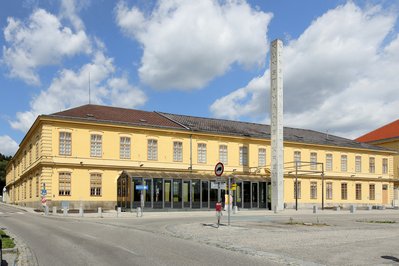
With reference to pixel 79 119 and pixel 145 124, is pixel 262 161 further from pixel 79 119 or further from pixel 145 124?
pixel 79 119

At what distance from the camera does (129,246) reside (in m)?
13.9

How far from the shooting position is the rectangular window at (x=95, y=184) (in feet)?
142

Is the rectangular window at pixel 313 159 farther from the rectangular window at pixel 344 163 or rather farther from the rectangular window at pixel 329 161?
the rectangular window at pixel 344 163

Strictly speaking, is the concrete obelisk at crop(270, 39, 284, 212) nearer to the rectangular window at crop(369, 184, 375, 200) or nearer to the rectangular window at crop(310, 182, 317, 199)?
the rectangular window at crop(310, 182, 317, 199)

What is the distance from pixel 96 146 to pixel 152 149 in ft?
19.4

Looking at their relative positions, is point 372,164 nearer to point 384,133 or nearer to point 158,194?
point 384,133

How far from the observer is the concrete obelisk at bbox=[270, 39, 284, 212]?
4744 cm

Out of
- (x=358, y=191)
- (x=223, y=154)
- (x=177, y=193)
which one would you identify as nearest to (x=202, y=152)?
(x=223, y=154)

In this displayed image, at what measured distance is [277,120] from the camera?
156 ft

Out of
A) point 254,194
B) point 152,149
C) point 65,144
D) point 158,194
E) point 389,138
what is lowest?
point 254,194

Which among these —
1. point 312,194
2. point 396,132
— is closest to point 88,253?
point 312,194

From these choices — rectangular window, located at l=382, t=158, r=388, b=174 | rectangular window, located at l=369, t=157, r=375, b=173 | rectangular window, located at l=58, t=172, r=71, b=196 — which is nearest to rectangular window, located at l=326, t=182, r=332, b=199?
rectangular window, located at l=369, t=157, r=375, b=173

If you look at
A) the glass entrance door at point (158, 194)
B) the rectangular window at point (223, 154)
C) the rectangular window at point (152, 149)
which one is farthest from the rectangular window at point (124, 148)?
the rectangular window at point (223, 154)

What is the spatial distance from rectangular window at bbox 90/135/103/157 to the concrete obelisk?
17.5 metres
